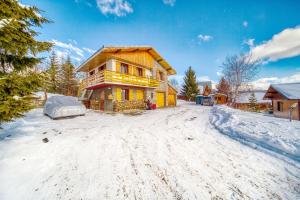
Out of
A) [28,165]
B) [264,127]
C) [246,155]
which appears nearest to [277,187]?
[246,155]

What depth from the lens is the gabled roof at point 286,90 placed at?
50.5 ft

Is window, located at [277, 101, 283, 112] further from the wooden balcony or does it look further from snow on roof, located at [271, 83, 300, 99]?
the wooden balcony

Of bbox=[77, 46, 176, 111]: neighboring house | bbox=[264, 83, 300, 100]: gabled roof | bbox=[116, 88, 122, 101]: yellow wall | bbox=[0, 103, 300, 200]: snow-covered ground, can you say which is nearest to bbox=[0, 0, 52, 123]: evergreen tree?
bbox=[0, 103, 300, 200]: snow-covered ground

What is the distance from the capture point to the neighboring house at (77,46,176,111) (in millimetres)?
15009

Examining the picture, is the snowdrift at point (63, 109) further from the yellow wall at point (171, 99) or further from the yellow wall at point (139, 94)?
the yellow wall at point (171, 99)

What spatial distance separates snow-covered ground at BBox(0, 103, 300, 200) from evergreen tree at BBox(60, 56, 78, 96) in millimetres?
38612

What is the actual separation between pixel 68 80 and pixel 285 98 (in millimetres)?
46567

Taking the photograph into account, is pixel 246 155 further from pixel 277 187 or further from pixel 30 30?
pixel 30 30

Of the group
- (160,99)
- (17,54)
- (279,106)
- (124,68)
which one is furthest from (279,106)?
(17,54)

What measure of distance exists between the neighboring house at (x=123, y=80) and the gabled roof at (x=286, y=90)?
50.6 feet

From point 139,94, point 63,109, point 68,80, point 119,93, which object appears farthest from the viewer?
point 68,80

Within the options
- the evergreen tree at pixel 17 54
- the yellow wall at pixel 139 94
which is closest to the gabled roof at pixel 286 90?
the yellow wall at pixel 139 94

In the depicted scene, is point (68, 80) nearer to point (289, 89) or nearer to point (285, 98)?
point (285, 98)

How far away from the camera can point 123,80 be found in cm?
1535
